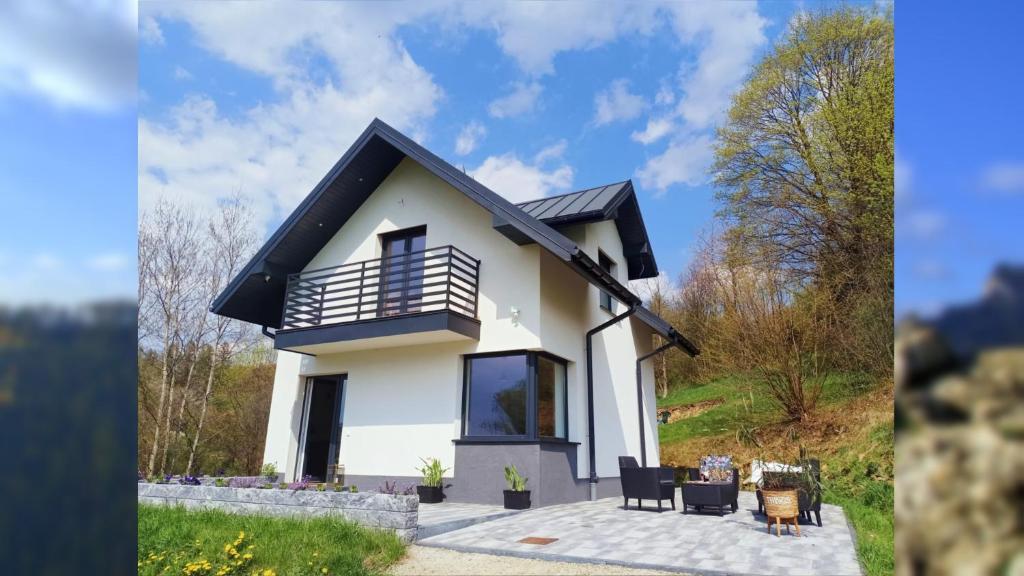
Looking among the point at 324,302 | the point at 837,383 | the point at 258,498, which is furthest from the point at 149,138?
the point at 837,383

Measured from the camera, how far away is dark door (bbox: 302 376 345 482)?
1077 centimetres

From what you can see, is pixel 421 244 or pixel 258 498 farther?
pixel 421 244

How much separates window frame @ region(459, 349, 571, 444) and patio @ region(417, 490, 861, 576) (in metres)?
1.11

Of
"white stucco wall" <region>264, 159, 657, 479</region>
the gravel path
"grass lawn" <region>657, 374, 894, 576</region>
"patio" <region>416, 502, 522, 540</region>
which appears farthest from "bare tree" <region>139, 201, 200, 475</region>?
"grass lawn" <region>657, 374, 894, 576</region>

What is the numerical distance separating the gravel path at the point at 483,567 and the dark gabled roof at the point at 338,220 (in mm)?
4566

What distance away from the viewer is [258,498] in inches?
272

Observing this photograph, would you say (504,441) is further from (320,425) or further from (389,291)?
(320,425)

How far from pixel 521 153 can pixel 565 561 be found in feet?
30.3

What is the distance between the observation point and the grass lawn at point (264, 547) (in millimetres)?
4888

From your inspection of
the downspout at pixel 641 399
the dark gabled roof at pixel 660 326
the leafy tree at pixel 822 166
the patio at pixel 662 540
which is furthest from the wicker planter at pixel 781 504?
the downspout at pixel 641 399

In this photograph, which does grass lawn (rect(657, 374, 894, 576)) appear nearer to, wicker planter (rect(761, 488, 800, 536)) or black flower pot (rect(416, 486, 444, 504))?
wicker planter (rect(761, 488, 800, 536))

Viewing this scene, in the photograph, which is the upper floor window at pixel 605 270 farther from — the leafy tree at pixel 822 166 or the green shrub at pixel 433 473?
the green shrub at pixel 433 473

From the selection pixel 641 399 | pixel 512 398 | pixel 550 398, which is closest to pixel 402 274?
pixel 512 398

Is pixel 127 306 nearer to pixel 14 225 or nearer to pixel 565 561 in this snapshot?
pixel 14 225
